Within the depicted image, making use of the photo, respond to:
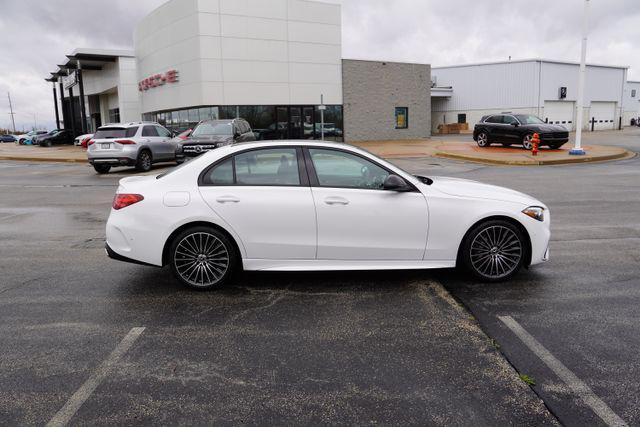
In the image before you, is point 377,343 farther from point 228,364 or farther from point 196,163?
point 196,163

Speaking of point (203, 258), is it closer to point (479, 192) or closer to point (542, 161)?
point (479, 192)

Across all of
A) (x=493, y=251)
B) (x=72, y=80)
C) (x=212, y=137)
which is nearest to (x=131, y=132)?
(x=212, y=137)

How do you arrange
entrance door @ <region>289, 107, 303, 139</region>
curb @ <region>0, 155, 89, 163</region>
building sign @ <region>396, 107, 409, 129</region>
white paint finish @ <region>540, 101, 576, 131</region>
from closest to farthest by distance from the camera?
curb @ <region>0, 155, 89, 163</region>
entrance door @ <region>289, 107, 303, 139</region>
building sign @ <region>396, 107, 409, 129</region>
white paint finish @ <region>540, 101, 576, 131</region>

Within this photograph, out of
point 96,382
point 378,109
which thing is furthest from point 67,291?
point 378,109

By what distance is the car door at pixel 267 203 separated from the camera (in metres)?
5.12

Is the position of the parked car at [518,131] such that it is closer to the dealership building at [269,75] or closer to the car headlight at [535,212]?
the dealership building at [269,75]

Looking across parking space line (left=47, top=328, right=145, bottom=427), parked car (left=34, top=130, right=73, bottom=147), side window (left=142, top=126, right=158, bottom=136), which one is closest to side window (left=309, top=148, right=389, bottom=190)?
parking space line (left=47, top=328, right=145, bottom=427)

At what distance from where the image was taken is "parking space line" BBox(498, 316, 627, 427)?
299 centimetres

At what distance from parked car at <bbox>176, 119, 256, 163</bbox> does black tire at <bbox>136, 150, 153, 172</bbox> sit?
1546mm

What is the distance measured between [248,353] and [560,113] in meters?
53.5

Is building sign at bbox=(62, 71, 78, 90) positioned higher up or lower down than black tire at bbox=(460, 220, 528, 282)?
higher up

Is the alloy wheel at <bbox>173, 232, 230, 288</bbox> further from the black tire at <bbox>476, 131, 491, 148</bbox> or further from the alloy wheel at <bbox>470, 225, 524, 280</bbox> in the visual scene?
the black tire at <bbox>476, 131, 491, 148</bbox>

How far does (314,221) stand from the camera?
202 inches

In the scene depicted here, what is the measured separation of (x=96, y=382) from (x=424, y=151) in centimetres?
2573
